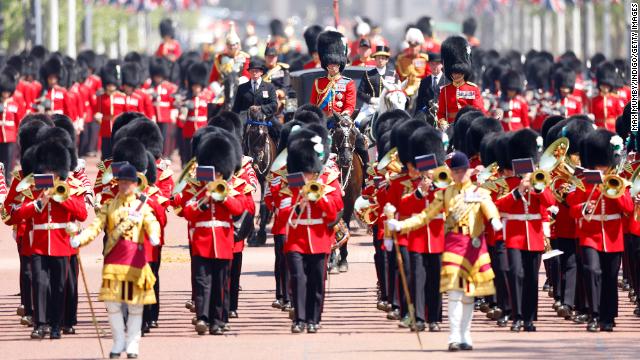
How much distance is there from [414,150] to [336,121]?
4.44 meters

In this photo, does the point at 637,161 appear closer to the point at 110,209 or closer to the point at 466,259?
the point at 466,259

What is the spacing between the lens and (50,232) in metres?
16.2

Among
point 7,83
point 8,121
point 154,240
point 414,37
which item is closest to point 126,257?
point 154,240

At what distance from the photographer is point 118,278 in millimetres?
14961

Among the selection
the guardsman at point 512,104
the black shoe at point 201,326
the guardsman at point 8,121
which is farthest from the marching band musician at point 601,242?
the guardsman at point 8,121

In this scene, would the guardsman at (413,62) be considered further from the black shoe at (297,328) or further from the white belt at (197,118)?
the black shoe at (297,328)

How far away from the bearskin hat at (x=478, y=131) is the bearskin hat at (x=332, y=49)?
437cm

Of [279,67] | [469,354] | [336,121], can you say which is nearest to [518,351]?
[469,354]

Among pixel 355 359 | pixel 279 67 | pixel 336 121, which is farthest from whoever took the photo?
pixel 279 67

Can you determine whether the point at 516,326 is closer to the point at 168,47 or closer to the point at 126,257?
the point at 126,257

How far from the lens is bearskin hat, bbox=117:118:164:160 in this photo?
17.5m

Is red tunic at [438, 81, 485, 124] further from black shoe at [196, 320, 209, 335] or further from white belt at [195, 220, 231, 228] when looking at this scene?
black shoe at [196, 320, 209, 335]

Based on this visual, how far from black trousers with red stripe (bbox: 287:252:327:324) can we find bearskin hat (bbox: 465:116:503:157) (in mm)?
1964

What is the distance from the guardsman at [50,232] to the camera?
16.1 m
